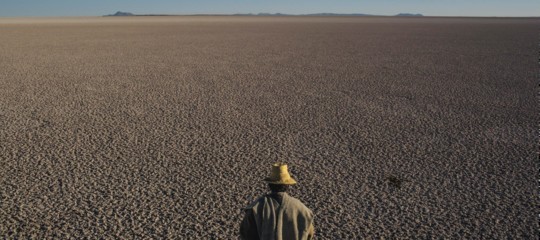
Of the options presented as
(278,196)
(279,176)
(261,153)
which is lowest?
(261,153)

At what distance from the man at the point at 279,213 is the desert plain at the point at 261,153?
177 cm

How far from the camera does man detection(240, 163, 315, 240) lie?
2.31 metres

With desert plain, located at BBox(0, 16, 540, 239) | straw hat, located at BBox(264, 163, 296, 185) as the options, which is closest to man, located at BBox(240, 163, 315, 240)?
straw hat, located at BBox(264, 163, 296, 185)

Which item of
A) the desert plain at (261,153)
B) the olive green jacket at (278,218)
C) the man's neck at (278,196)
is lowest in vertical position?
the desert plain at (261,153)

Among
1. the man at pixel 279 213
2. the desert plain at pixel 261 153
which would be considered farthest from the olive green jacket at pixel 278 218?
the desert plain at pixel 261 153

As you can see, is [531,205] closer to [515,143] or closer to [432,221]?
[432,221]

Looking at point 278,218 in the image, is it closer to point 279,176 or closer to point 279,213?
point 279,213

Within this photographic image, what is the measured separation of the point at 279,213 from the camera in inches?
91.4

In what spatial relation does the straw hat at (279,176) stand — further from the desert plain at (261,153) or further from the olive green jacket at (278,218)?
the desert plain at (261,153)

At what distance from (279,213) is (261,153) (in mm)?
3865

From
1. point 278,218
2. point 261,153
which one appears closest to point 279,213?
point 278,218

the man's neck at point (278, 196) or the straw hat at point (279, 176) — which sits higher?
the straw hat at point (279, 176)

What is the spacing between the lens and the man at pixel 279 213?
2.31 m

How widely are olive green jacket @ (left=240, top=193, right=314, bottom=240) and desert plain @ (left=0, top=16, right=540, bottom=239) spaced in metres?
1.76
